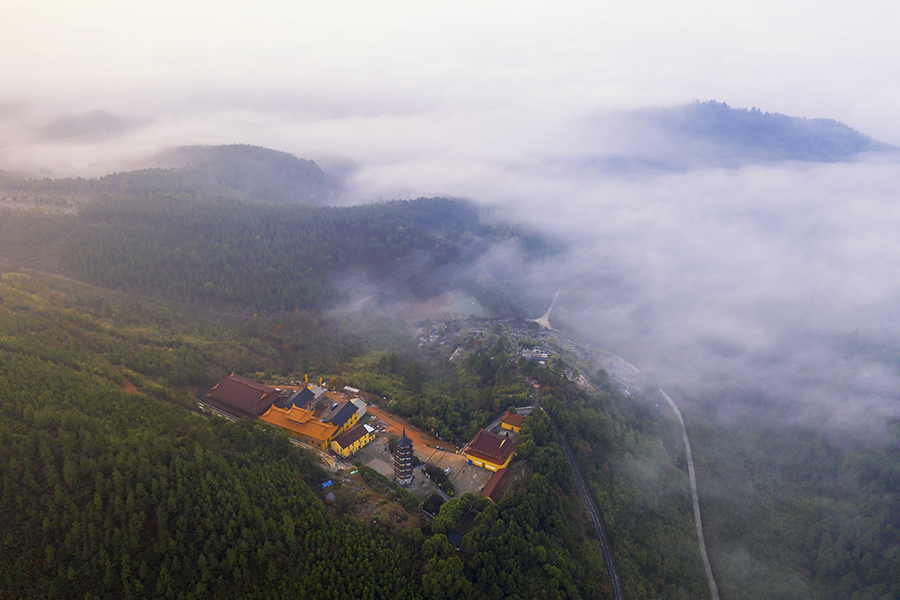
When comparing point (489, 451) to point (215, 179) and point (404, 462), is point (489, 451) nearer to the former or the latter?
point (404, 462)

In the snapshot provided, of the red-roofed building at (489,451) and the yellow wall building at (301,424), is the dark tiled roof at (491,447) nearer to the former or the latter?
the red-roofed building at (489,451)

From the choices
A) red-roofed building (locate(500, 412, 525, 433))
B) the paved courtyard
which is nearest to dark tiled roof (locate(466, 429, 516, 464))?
the paved courtyard

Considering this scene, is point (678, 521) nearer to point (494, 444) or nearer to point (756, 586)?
point (756, 586)

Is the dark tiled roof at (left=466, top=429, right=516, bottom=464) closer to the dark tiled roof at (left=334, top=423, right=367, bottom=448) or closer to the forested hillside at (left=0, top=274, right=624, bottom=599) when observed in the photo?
the forested hillside at (left=0, top=274, right=624, bottom=599)

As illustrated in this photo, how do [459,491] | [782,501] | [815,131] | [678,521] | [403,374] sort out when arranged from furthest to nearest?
[815,131]
[403,374]
[782,501]
[678,521]
[459,491]

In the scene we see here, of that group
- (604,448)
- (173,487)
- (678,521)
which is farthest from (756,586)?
(173,487)

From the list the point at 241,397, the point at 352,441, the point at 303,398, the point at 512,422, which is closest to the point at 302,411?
the point at 303,398
